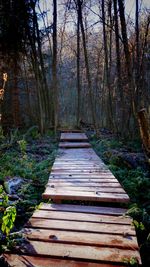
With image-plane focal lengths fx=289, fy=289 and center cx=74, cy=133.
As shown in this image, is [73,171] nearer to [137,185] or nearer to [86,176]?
[86,176]

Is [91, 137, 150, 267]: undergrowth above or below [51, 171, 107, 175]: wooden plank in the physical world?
below

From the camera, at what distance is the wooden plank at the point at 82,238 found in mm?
2746

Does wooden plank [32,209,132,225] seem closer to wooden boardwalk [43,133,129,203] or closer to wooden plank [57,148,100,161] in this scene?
wooden boardwalk [43,133,129,203]

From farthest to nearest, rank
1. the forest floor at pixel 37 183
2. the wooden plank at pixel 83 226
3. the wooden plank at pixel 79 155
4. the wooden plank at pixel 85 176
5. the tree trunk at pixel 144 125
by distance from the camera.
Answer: the wooden plank at pixel 79 155 < the wooden plank at pixel 85 176 < the tree trunk at pixel 144 125 < the forest floor at pixel 37 183 < the wooden plank at pixel 83 226

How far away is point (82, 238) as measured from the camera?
2.86 m

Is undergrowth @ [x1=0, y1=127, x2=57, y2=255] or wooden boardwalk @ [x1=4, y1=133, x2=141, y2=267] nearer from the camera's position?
wooden boardwalk @ [x1=4, y1=133, x2=141, y2=267]

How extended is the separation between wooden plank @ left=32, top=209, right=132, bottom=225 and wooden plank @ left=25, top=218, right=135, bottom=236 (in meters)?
0.10

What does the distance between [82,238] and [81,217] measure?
1.97 ft

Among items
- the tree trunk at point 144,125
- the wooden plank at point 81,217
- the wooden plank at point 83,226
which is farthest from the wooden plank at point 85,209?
the tree trunk at point 144,125

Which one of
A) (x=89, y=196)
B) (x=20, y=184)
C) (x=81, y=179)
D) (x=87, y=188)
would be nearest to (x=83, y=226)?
(x=89, y=196)

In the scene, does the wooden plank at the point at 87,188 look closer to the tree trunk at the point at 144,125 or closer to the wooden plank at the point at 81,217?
the wooden plank at the point at 81,217

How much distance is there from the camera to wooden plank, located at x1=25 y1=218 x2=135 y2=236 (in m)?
3.06

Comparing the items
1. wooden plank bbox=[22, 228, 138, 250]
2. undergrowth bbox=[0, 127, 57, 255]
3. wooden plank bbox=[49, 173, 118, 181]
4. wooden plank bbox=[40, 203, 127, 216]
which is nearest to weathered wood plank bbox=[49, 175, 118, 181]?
wooden plank bbox=[49, 173, 118, 181]

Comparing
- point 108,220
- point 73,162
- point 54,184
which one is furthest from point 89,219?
point 73,162
